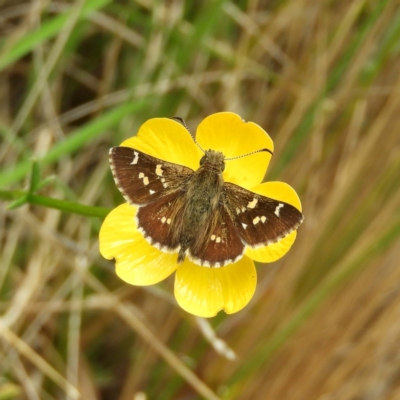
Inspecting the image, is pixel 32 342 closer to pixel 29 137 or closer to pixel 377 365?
pixel 29 137

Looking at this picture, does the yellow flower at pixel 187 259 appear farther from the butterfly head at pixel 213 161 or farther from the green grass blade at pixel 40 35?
the green grass blade at pixel 40 35

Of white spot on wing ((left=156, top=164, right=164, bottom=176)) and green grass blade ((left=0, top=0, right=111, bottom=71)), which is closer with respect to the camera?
white spot on wing ((left=156, top=164, right=164, bottom=176))

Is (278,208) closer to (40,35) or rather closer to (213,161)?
(213,161)

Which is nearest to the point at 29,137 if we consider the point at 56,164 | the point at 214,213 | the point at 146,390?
the point at 56,164

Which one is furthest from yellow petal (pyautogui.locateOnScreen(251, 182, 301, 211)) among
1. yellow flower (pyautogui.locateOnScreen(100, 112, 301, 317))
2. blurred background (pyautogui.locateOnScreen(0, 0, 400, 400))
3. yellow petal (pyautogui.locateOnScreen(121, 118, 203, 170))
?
blurred background (pyautogui.locateOnScreen(0, 0, 400, 400))

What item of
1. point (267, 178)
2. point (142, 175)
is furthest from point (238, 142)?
point (267, 178)

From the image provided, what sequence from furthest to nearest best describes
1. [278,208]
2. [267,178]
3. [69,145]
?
[267,178], [69,145], [278,208]

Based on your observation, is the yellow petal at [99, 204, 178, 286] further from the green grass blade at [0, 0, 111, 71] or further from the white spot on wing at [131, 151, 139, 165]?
the green grass blade at [0, 0, 111, 71]
